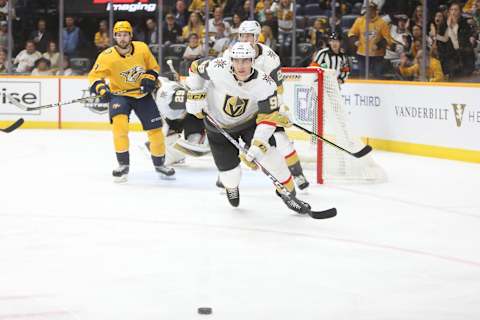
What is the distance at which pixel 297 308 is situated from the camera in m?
3.58

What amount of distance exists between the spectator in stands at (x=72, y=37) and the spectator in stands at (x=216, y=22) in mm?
1790

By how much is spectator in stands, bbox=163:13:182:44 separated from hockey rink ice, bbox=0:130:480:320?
472 cm

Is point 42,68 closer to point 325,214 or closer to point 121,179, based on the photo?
point 121,179

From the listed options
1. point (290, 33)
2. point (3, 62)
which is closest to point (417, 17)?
point (290, 33)

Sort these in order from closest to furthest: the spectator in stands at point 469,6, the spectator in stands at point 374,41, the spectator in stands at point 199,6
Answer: the spectator in stands at point 469,6 < the spectator in stands at point 374,41 < the spectator in stands at point 199,6

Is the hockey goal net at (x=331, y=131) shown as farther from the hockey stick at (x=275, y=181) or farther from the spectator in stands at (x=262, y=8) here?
the spectator in stands at (x=262, y=8)

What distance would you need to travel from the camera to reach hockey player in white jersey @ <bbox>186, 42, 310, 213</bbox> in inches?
222

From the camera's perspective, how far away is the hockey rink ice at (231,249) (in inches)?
143

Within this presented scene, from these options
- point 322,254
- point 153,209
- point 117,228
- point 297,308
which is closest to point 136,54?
point 153,209

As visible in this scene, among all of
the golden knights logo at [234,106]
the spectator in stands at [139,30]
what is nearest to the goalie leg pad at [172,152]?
the golden knights logo at [234,106]

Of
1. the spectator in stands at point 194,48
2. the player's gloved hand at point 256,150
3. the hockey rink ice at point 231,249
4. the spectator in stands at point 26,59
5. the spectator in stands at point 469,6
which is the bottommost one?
the hockey rink ice at point 231,249

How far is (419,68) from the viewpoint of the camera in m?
10.1

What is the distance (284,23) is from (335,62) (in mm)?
1822

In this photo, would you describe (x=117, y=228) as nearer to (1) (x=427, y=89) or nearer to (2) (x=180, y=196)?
(2) (x=180, y=196)
